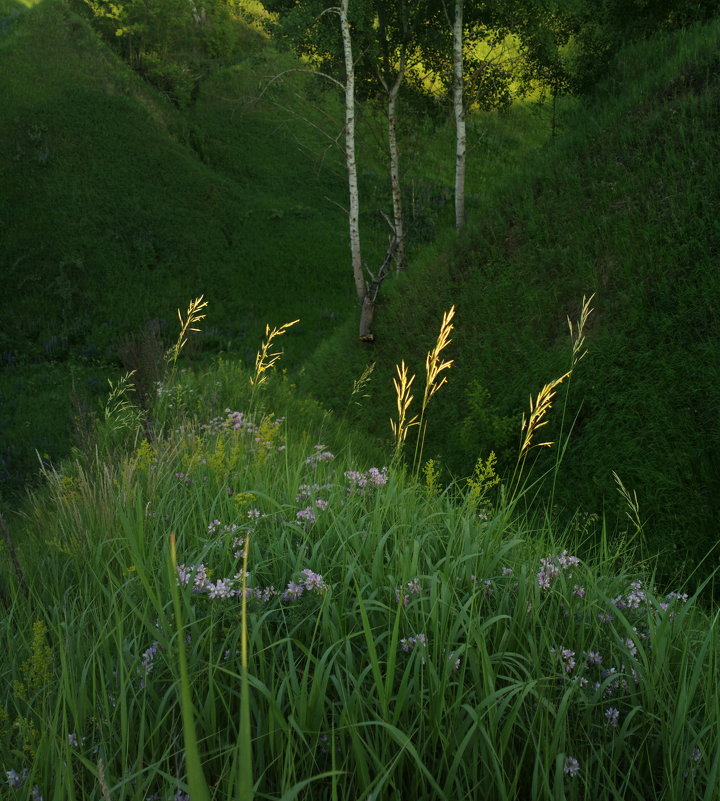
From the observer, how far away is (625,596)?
280 centimetres

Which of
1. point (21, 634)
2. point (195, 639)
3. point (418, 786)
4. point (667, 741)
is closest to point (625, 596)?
point (667, 741)

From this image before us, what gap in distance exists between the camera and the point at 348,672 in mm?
1917

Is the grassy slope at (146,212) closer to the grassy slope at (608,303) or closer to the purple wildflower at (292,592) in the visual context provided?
the grassy slope at (608,303)

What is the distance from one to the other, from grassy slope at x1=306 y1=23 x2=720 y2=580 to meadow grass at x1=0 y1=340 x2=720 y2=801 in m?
3.86

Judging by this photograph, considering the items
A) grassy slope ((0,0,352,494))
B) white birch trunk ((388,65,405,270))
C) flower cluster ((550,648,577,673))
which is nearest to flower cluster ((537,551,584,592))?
flower cluster ((550,648,577,673))

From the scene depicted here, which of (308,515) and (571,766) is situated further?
(308,515)

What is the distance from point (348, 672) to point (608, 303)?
6851 millimetres

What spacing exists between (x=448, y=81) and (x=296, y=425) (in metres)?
10.8

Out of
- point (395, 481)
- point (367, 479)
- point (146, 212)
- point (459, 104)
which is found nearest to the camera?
point (367, 479)

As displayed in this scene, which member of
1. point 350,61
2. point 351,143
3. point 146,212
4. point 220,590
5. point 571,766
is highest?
point 350,61

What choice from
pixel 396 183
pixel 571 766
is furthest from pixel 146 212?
pixel 571 766

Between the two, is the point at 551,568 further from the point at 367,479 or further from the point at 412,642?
the point at 367,479

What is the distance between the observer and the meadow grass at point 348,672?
1.75 metres

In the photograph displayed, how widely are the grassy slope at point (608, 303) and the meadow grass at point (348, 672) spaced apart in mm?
3863
